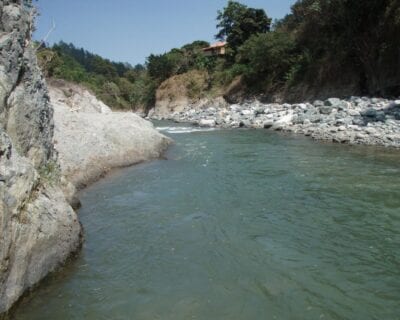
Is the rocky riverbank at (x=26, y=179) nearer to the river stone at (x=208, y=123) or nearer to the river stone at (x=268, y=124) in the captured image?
the river stone at (x=268, y=124)

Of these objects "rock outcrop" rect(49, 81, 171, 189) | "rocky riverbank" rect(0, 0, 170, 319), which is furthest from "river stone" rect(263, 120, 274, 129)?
"rocky riverbank" rect(0, 0, 170, 319)

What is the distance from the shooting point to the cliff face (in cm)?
553

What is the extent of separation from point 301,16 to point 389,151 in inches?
1158

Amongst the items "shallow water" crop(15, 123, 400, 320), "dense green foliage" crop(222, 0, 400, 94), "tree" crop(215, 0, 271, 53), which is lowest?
"shallow water" crop(15, 123, 400, 320)

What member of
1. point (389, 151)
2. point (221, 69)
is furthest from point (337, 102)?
point (221, 69)

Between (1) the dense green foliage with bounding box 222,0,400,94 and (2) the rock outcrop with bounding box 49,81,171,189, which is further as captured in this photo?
(1) the dense green foliage with bounding box 222,0,400,94

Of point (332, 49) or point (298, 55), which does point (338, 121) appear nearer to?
point (332, 49)

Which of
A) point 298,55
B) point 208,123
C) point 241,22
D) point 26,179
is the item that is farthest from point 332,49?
point 26,179

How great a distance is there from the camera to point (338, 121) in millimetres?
21641

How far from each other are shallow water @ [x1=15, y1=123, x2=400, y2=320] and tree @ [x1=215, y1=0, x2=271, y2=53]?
4083 cm

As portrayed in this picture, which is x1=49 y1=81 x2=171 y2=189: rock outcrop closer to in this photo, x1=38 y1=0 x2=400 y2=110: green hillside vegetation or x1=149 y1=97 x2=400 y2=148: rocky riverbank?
x1=38 y1=0 x2=400 y2=110: green hillside vegetation

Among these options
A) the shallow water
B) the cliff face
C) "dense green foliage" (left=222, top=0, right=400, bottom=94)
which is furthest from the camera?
"dense green foliage" (left=222, top=0, right=400, bottom=94)

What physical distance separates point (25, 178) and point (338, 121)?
18424mm

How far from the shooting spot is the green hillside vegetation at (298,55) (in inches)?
1141
